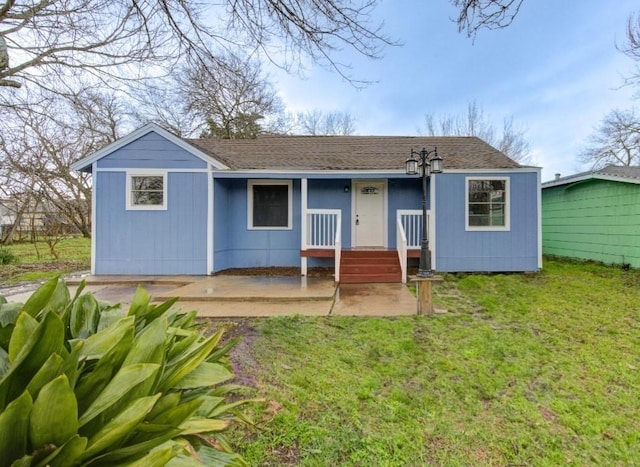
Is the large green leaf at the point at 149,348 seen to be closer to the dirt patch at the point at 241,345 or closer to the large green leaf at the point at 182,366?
the large green leaf at the point at 182,366

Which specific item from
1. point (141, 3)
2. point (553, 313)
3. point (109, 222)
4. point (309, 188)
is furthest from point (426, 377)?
point (109, 222)

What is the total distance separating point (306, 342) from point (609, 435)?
2509 mm

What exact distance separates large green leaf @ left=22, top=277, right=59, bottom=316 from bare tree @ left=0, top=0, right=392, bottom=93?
2931 mm

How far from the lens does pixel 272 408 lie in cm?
232

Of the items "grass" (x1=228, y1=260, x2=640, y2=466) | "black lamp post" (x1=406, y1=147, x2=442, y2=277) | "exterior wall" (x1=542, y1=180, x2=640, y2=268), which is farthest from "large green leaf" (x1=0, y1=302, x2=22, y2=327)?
"exterior wall" (x1=542, y1=180, x2=640, y2=268)

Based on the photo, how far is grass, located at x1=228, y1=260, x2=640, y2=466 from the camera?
1997 mm

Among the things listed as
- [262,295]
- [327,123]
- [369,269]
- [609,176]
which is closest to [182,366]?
[262,295]

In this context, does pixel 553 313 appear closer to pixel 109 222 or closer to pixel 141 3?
pixel 141 3

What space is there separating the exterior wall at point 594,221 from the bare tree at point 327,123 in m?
13.3

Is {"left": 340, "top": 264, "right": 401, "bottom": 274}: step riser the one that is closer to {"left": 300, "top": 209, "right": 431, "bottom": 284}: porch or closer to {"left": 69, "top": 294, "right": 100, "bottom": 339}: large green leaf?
{"left": 300, "top": 209, "right": 431, "bottom": 284}: porch

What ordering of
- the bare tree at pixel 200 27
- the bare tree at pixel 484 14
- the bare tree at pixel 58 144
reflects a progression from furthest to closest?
the bare tree at pixel 58 144, the bare tree at pixel 200 27, the bare tree at pixel 484 14

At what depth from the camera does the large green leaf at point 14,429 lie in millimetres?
819

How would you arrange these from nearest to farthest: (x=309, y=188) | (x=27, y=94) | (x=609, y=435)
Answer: (x=609, y=435) → (x=27, y=94) → (x=309, y=188)

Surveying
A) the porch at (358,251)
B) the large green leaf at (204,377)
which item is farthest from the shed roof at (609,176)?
the large green leaf at (204,377)
